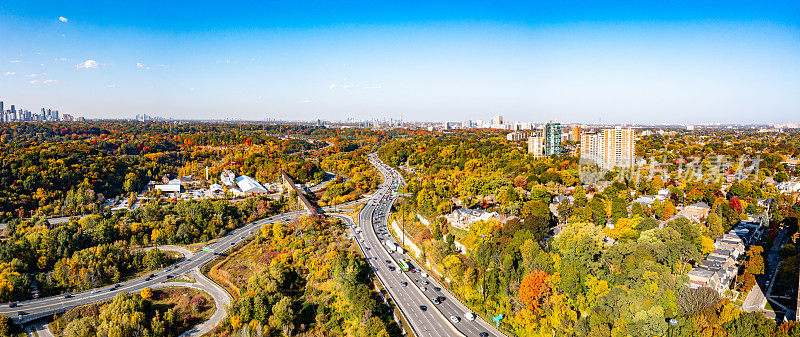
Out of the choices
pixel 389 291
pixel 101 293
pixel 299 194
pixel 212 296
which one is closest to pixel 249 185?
pixel 299 194

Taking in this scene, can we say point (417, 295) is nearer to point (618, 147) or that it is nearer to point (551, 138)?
point (618, 147)

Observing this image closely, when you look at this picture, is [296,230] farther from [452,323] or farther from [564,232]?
[564,232]

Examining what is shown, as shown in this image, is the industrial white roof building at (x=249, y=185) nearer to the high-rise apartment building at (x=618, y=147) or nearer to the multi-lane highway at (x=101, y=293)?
the multi-lane highway at (x=101, y=293)

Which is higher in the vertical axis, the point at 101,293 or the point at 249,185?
the point at 249,185

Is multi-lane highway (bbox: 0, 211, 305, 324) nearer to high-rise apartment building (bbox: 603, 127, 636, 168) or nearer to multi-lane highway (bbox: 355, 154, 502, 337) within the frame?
multi-lane highway (bbox: 355, 154, 502, 337)

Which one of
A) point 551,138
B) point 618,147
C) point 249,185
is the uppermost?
point 551,138

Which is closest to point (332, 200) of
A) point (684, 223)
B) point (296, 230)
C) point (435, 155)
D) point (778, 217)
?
point (296, 230)
